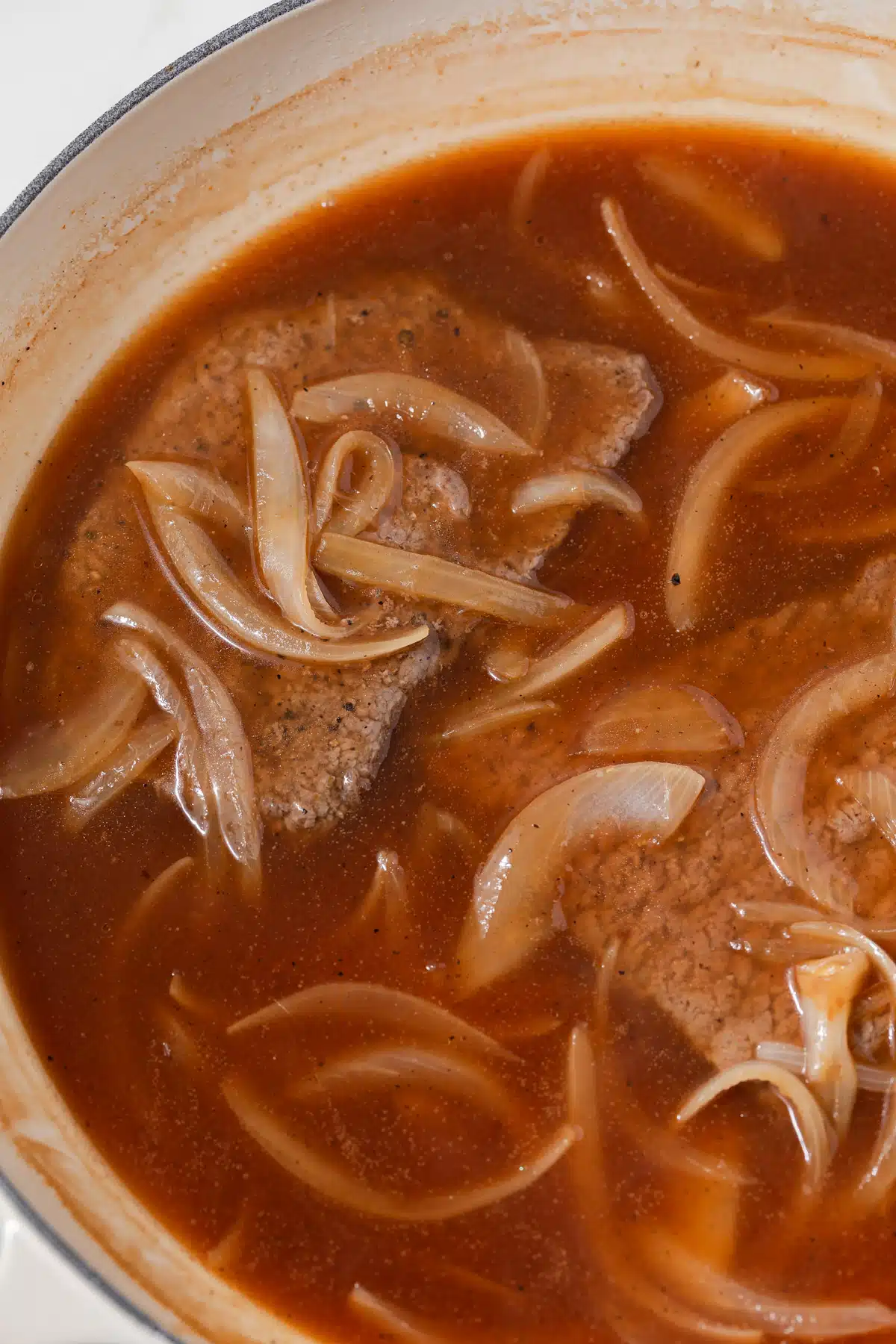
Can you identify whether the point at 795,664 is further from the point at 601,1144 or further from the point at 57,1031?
the point at 57,1031

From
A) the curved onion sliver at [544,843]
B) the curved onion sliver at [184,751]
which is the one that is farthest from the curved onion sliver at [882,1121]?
the curved onion sliver at [184,751]

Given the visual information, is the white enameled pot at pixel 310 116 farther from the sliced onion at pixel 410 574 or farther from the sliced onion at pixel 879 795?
the sliced onion at pixel 879 795

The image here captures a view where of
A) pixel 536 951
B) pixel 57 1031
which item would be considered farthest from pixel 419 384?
pixel 57 1031

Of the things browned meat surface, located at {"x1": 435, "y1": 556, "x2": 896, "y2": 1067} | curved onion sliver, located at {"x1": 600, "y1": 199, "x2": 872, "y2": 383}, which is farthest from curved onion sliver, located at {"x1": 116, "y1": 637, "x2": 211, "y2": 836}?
curved onion sliver, located at {"x1": 600, "y1": 199, "x2": 872, "y2": 383}

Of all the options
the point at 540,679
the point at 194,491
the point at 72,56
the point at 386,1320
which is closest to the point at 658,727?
the point at 540,679

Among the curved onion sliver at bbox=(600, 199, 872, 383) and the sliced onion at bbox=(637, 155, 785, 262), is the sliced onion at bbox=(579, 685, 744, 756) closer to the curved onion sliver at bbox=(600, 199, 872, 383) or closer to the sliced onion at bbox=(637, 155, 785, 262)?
the curved onion sliver at bbox=(600, 199, 872, 383)
